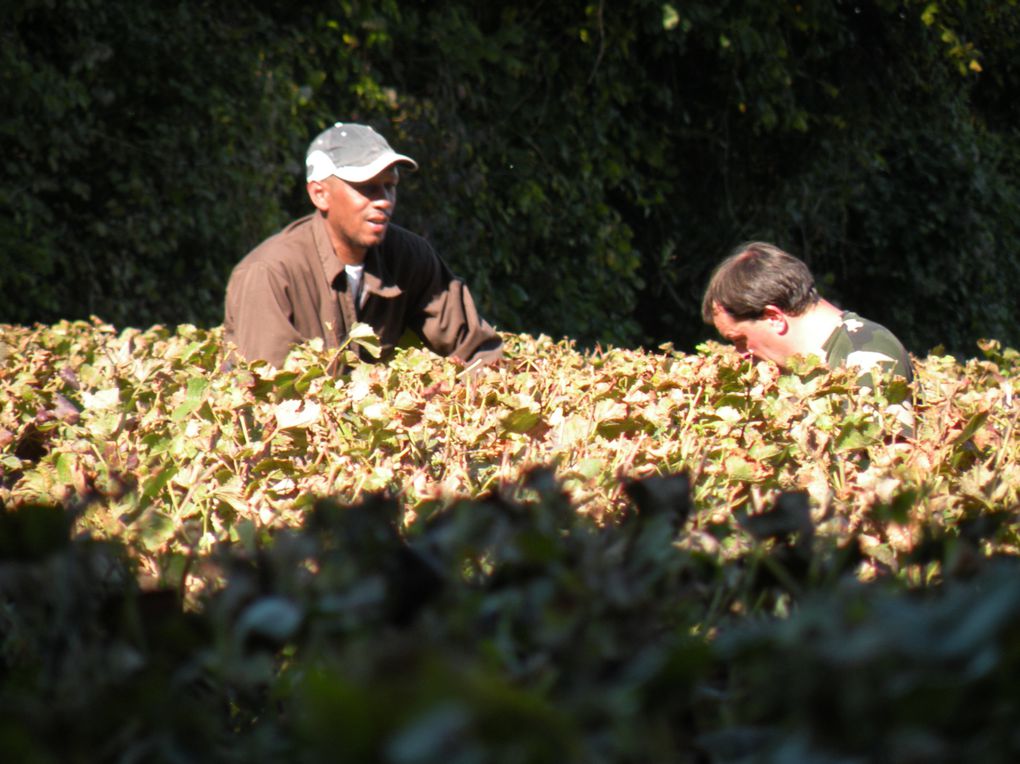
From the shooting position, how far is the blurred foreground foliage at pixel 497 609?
914 mm

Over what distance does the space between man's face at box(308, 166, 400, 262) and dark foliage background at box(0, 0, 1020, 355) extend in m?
3.29

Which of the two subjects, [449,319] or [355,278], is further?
[449,319]

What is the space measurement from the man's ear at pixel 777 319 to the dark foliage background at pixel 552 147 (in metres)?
4.58

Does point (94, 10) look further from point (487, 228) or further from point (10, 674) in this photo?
point (10, 674)

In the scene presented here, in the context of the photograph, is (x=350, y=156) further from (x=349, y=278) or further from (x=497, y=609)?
(x=497, y=609)

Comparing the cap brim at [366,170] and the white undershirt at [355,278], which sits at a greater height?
the cap brim at [366,170]

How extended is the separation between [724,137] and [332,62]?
4.19 metres

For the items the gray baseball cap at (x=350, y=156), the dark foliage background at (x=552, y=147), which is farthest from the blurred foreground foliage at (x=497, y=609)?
the dark foliage background at (x=552, y=147)

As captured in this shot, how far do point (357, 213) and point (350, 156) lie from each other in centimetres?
21

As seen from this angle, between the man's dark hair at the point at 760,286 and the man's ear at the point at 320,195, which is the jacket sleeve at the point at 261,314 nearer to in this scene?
the man's ear at the point at 320,195

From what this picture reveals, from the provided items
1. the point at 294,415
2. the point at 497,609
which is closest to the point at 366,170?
the point at 294,415

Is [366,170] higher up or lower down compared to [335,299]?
higher up

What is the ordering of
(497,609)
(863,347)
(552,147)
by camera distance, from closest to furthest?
(497,609)
(863,347)
(552,147)

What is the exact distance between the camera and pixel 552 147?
11.2m
